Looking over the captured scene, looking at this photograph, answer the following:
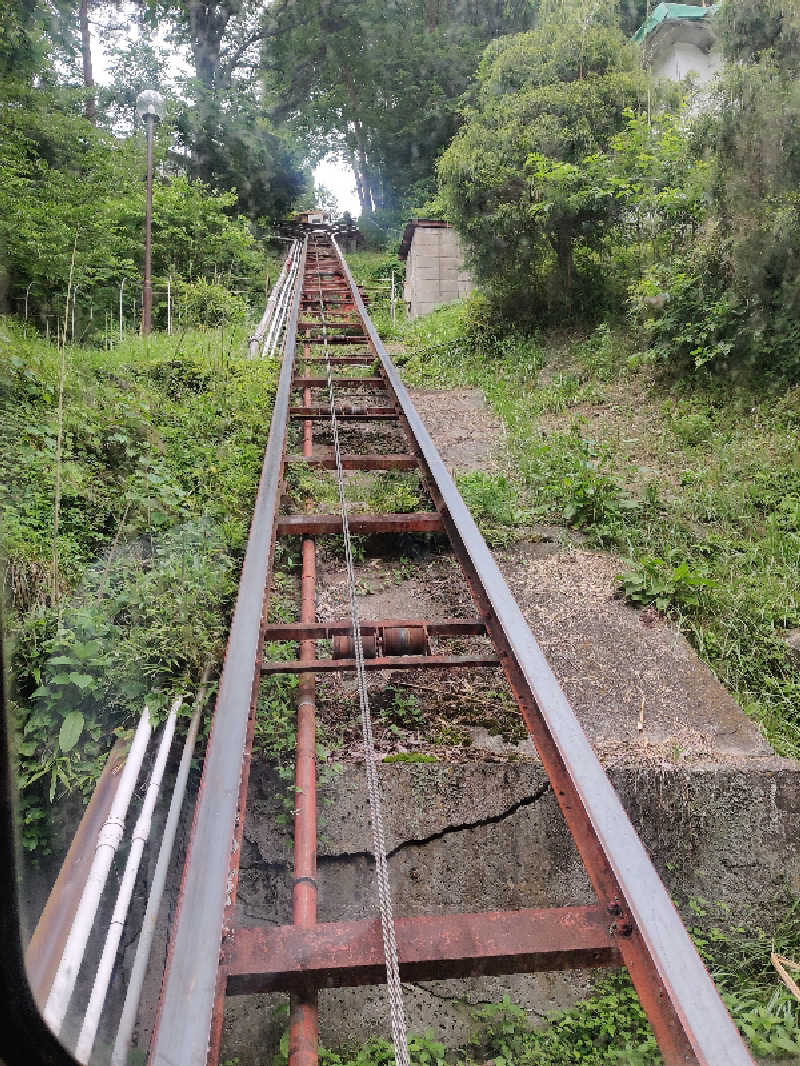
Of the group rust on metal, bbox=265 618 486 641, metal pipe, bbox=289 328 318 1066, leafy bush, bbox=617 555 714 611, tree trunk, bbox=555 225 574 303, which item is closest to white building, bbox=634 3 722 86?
tree trunk, bbox=555 225 574 303

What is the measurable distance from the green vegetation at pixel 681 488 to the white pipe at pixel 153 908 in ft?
7.03

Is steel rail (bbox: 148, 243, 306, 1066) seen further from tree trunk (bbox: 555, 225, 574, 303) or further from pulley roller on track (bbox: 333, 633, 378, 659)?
tree trunk (bbox: 555, 225, 574, 303)

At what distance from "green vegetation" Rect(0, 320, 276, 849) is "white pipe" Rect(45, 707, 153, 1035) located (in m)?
0.18

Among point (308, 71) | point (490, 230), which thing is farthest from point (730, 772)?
point (308, 71)

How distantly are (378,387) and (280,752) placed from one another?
5.32m

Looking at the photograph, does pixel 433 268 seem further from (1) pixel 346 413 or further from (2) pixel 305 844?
(2) pixel 305 844

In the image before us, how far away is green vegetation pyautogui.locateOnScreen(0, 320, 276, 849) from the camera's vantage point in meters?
2.63

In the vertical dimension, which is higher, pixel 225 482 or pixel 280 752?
pixel 225 482

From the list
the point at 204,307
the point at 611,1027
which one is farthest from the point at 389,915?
the point at 204,307

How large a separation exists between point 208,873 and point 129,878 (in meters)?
0.66

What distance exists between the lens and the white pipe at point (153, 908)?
68.6 inches

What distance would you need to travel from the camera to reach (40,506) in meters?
3.90

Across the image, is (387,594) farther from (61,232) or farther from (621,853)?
(61,232)

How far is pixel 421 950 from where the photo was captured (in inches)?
60.5
